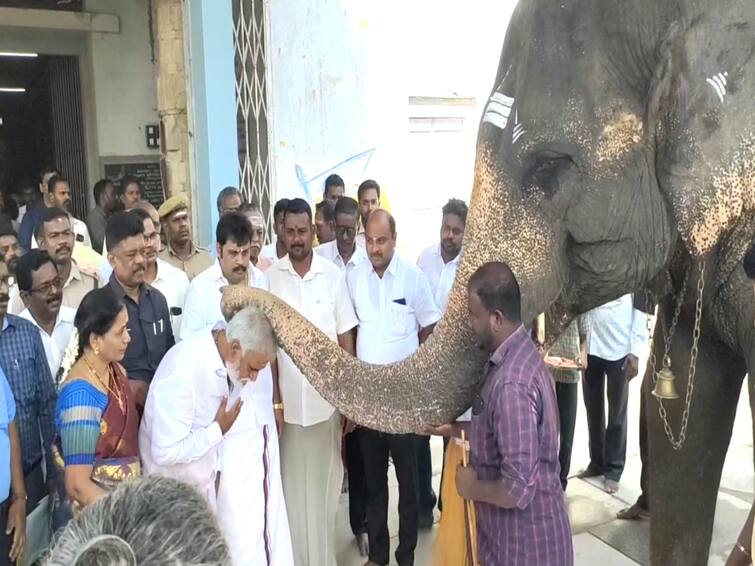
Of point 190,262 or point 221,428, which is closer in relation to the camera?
point 221,428

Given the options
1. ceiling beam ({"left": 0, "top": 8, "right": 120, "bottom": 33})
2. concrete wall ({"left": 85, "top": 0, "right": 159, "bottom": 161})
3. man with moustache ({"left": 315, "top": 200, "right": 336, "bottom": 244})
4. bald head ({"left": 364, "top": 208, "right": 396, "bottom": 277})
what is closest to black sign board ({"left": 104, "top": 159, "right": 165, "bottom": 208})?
concrete wall ({"left": 85, "top": 0, "right": 159, "bottom": 161})

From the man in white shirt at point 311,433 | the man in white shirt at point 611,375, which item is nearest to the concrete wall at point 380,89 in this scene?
the man in white shirt at point 611,375

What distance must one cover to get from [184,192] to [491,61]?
4.81 m

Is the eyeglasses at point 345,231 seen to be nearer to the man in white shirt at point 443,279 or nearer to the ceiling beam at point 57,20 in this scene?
the man in white shirt at point 443,279

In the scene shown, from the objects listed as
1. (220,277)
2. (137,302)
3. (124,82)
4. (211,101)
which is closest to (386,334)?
(220,277)

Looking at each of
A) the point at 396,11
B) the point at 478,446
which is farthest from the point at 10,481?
the point at 396,11

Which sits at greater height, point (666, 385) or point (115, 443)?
point (666, 385)

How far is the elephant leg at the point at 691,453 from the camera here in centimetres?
271

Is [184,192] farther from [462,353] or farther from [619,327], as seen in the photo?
[462,353]

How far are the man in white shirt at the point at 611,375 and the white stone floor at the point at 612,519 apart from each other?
154mm

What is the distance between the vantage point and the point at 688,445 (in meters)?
2.82

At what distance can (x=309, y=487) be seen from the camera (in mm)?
3822

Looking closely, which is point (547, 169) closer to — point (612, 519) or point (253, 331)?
point (253, 331)

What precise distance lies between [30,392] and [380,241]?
170cm
